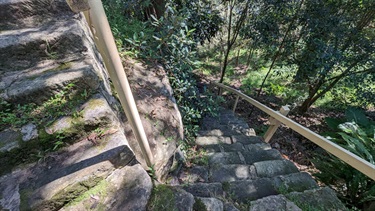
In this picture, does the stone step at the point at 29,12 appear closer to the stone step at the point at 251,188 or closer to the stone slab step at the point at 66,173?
the stone slab step at the point at 66,173

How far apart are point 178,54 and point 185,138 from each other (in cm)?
128

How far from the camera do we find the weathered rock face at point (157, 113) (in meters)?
1.92

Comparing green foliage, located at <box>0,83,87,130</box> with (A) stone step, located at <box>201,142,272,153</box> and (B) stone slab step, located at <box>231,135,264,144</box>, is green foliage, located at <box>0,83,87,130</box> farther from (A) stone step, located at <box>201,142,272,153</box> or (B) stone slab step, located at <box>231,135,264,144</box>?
(B) stone slab step, located at <box>231,135,264,144</box>

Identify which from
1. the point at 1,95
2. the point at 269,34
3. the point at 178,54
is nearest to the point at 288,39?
the point at 269,34

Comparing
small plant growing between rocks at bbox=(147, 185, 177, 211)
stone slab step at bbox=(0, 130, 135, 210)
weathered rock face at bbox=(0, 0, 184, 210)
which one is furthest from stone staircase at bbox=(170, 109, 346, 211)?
stone slab step at bbox=(0, 130, 135, 210)

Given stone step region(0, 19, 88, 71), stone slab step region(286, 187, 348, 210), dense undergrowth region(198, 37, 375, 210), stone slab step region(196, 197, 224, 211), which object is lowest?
dense undergrowth region(198, 37, 375, 210)

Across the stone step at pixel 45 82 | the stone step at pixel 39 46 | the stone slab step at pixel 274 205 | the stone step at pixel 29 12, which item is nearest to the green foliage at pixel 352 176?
the stone slab step at pixel 274 205

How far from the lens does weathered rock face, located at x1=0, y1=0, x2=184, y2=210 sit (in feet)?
3.59

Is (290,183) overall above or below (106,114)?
below

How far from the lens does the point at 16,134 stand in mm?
1309

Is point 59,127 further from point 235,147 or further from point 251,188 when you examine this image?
point 235,147

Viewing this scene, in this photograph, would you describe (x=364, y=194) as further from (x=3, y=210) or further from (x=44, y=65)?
(x=44, y=65)

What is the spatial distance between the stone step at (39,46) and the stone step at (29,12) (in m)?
0.18

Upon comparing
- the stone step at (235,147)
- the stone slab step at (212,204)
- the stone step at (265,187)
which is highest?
the stone slab step at (212,204)
